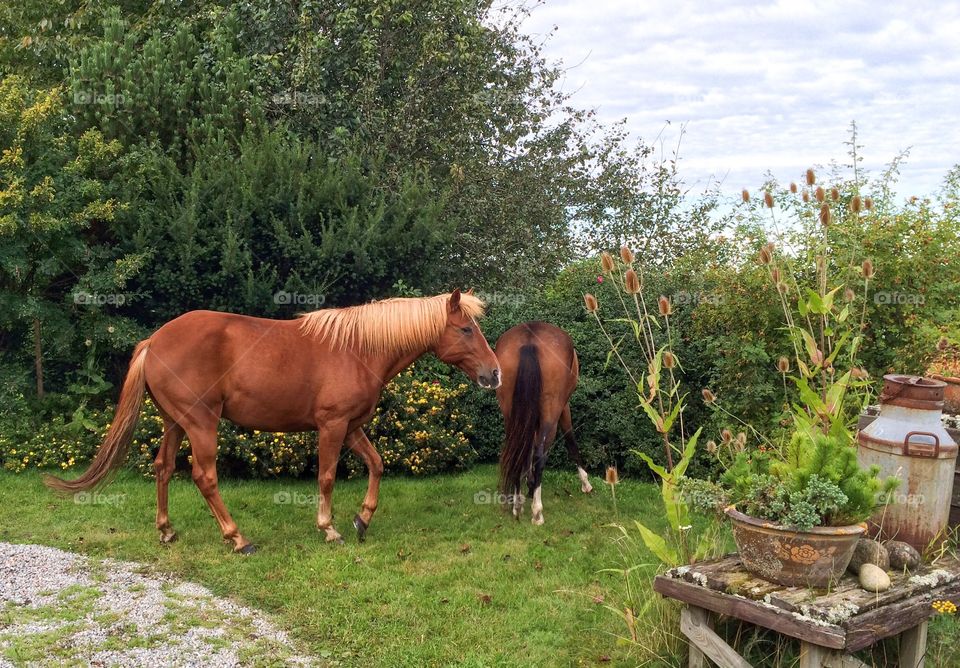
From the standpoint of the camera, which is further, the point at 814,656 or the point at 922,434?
the point at 922,434

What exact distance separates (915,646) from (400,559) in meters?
3.58

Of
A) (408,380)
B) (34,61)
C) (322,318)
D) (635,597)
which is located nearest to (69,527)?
(322,318)

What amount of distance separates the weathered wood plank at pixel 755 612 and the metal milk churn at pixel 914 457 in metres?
1.08

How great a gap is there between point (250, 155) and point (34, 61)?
248 inches

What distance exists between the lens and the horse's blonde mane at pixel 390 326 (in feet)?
21.1

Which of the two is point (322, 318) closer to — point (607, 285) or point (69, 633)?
point (69, 633)

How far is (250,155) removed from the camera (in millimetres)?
9688

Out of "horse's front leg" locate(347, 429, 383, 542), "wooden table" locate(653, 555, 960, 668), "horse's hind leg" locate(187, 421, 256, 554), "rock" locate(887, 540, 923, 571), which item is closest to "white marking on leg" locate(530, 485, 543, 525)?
"horse's front leg" locate(347, 429, 383, 542)

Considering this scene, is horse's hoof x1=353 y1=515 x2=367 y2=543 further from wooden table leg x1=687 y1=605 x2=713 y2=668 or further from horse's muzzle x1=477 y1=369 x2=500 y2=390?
wooden table leg x1=687 y1=605 x2=713 y2=668

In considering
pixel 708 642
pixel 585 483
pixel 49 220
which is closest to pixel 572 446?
pixel 585 483

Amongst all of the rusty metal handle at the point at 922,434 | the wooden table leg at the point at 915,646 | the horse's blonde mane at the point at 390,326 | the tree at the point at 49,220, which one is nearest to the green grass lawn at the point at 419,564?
the wooden table leg at the point at 915,646

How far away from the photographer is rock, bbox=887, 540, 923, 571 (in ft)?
12.8

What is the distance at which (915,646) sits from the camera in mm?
3766

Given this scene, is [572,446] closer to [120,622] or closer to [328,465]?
[328,465]
